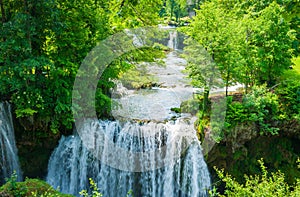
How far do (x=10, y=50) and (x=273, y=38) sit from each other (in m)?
9.02

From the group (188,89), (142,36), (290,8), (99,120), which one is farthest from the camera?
(188,89)

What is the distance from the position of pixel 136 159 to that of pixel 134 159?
69mm

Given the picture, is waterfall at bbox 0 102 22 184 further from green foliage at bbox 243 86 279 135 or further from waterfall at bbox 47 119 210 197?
green foliage at bbox 243 86 279 135

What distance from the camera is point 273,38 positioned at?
39.2 feet

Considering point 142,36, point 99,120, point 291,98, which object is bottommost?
point 99,120

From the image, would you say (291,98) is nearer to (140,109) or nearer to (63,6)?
(140,109)

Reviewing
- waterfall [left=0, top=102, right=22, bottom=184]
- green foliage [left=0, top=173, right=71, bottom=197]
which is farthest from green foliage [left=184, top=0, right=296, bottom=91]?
waterfall [left=0, top=102, right=22, bottom=184]

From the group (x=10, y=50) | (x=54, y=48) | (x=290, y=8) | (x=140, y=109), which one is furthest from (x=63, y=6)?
(x=290, y=8)

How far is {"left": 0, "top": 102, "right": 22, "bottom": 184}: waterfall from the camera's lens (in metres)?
10.2

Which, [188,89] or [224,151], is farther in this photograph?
[188,89]

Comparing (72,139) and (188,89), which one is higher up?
(188,89)

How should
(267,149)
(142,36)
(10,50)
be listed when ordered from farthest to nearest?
(267,149) < (142,36) < (10,50)

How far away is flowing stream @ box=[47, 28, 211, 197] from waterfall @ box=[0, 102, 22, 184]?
1.38 meters

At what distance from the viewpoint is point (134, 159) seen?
424 inches
